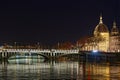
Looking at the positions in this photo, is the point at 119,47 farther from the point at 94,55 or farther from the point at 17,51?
the point at 17,51

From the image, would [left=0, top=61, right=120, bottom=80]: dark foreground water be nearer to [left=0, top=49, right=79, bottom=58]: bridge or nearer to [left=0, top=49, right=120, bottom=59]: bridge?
[left=0, top=49, right=120, bottom=59]: bridge

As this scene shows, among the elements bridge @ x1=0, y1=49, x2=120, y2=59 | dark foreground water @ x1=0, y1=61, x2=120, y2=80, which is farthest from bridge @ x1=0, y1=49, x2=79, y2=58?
dark foreground water @ x1=0, y1=61, x2=120, y2=80

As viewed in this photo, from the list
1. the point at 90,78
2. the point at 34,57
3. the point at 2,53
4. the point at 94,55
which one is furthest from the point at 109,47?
the point at 90,78

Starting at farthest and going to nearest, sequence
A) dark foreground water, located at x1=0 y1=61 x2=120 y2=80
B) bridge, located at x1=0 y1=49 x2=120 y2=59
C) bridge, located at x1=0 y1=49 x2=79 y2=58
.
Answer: bridge, located at x1=0 y1=49 x2=79 y2=58, bridge, located at x1=0 y1=49 x2=120 y2=59, dark foreground water, located at x1=0 y1=61 x2=120 y2=80

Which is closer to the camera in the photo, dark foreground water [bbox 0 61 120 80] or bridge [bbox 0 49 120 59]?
dark foreground water [bbox 0 61 120 80]

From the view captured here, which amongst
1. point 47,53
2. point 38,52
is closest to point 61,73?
point 38,52

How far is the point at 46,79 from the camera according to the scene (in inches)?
2584

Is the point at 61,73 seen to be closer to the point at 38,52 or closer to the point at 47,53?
the point at 38,52

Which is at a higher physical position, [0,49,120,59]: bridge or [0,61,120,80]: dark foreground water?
[0,49,120,59]: bridge

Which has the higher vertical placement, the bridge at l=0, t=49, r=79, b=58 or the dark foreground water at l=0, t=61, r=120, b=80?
the bridge at l=0, t=49, r=79, b=58

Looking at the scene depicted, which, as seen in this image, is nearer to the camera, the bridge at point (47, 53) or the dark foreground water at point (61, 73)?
the dark foreground water at point (61, 73)

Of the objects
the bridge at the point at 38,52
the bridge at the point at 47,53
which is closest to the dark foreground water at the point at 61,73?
the bridge at the point at 47,53

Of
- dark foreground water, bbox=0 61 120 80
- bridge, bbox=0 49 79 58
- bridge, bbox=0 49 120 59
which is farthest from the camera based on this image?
bridge, bbox=0 49 79 58

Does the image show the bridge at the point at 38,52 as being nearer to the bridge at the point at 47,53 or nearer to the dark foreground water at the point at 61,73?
the bridge at the point at 47,53
